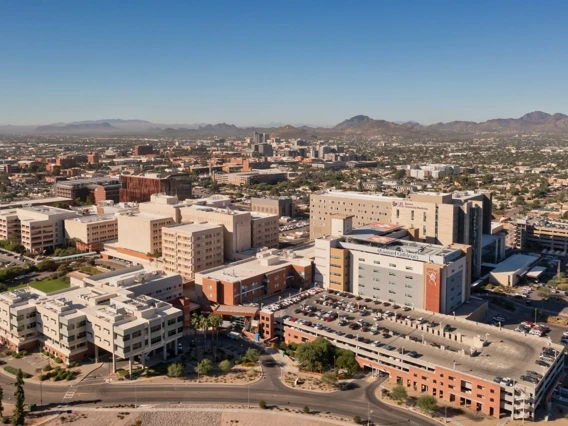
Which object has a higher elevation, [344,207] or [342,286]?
[344,207]

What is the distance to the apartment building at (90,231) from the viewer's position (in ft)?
162

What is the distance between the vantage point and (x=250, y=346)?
29016mm

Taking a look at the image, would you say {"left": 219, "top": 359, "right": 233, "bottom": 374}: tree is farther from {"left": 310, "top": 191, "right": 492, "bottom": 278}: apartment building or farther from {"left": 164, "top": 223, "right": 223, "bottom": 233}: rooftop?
{"left": 310, "top": 191, "right": 492, "bottom": 278}: apartment building

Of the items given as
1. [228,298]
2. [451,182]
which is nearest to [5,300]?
[228,298]

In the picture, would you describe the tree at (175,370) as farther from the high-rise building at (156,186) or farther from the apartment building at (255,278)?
the high-rise building at (156,186)

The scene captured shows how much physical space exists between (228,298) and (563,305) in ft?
73.0

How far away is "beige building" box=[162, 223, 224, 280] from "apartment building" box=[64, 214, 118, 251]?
1174 cm

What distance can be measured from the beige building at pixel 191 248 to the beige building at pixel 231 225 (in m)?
1.75

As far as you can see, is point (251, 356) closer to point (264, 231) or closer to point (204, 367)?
point (204, 367)

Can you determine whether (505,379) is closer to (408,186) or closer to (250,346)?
(250,346)

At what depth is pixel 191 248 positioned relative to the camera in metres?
39.0

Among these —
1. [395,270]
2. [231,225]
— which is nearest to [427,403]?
[395,270]

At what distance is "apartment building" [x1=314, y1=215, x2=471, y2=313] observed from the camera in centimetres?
3147

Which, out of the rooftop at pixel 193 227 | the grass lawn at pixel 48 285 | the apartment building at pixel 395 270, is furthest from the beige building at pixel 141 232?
the apartment building at pixel 395 270
